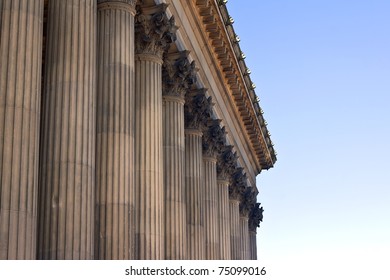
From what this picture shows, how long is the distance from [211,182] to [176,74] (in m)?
12.0

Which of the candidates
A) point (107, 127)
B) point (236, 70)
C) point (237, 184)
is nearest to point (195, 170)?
point (236, 70)

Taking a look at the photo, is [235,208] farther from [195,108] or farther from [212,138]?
[195,108]

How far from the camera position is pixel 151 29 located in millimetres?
36562

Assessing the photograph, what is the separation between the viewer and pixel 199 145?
157 ft

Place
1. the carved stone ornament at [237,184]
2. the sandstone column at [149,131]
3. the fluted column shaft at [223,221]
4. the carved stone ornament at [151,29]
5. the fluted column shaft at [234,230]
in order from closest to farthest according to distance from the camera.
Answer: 1. the sandstone column at [149,131]
2. the carved stone ornament at [151,29]
3. the fluted column shaft at [223,221]
4. the fluted column shaft at [234,230]
5. the carved stone ornament at [237,184]

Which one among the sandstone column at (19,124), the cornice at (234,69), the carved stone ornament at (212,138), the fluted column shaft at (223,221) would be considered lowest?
the sandstone column at (19,124)

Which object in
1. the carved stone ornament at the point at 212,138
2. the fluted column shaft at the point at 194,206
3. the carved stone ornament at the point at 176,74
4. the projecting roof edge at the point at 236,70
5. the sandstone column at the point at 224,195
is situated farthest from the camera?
the sandstone column at the point at 224,195

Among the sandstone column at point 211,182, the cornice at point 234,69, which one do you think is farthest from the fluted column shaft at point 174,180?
the sandstone column at point 211,182

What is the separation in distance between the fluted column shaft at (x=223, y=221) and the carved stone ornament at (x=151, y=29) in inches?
769

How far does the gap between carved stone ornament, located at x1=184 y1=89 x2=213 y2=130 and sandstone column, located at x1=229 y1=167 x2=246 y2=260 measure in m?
14.6

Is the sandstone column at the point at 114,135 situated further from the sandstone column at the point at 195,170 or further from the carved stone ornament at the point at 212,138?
the carved stone ornament at the point at 212,138

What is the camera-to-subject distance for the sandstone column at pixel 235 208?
204ft

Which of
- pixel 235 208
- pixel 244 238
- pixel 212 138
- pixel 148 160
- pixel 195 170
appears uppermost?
pixel 212 138

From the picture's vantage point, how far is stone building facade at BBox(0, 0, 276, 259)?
71.8 ft
